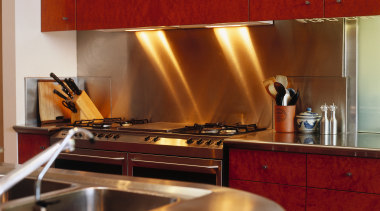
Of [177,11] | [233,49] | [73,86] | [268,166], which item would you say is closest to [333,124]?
[268,166]

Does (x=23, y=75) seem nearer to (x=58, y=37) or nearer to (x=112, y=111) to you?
(x=58, y=37)

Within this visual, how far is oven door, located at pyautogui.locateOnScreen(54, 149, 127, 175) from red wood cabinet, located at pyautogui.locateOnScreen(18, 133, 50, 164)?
20 centimetres

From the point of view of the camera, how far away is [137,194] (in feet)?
6.23

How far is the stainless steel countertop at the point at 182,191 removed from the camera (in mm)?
1641

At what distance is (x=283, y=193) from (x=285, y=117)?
0.61 metres

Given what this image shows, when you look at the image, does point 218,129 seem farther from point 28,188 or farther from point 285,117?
point 28,188

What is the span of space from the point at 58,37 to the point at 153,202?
2.95 metres

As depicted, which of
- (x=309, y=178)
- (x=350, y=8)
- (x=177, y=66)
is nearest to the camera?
(x=309, y=178)

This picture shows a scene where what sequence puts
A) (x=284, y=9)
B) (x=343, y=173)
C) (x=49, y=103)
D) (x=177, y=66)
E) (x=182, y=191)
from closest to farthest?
(x=182, y=191)
(x=343, y=173)
(x=284, y=9)
(x=177, y=66)
(x=49, y=103)

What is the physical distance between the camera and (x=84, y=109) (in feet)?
14.1

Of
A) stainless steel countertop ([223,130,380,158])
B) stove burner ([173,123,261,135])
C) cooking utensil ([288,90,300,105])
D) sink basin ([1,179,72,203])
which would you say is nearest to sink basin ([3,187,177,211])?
sink basin ([1,179,72,203])

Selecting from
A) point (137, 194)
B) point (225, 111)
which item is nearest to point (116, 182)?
point (137, 194)

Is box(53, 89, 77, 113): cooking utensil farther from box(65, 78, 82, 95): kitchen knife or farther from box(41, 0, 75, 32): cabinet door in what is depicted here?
box(41, 0, 75, 32): cabinet door

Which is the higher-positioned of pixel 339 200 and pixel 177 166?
pixel 177 166
